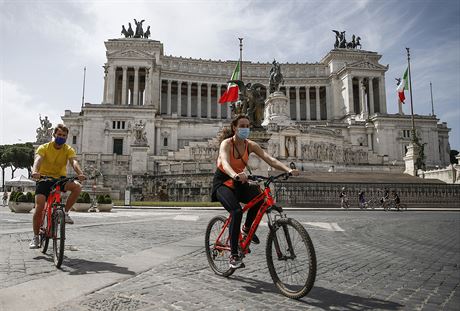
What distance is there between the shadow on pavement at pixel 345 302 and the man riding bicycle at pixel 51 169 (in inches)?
170

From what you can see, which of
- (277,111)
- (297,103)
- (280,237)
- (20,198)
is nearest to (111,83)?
(277,111)

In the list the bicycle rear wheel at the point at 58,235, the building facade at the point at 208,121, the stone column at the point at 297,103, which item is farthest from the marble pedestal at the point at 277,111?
the bicycle rear wheel at the point at 58,235

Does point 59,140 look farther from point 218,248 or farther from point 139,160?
point 139,160

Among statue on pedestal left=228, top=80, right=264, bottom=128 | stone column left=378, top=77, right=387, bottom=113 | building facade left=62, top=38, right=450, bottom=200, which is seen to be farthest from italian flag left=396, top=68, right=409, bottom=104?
stone column left=378, top=77, right=387, bottom=113

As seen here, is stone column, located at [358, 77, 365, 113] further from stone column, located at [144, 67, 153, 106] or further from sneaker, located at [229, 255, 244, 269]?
sneaker, located at [229, 255, 244, 269]

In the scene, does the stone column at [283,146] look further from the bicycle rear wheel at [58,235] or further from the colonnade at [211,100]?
the bicycle rear wheel at [58,235]

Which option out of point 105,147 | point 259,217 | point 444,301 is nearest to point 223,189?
point 259,217

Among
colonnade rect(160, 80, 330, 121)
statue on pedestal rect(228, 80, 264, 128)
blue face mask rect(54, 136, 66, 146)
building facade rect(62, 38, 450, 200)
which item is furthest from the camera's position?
colonnade rect(160, 80, 330, 121)

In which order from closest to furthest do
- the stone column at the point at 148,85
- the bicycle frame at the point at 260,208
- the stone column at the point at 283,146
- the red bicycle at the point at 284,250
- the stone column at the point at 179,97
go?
the red bicycle at the point at 284,250 → the bicycle frame at the point at 260,208 → the stone column at the point at 283,146 → the stone column at the point at 148,85 → the stone column at the point at 179,97

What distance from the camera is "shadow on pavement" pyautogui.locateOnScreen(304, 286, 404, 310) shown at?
13.1 feet

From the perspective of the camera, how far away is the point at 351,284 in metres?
5.08

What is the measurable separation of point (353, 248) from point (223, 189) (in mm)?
4935

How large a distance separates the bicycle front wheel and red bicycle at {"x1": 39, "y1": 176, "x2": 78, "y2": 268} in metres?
3.29

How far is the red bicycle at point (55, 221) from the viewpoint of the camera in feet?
18.7
